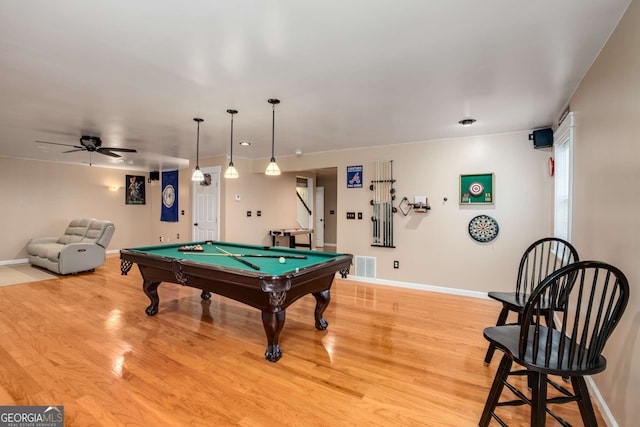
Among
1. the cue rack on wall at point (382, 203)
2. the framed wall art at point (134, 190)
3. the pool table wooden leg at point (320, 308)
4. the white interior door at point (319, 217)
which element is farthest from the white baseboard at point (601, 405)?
the framed wall art at point (134, 190)

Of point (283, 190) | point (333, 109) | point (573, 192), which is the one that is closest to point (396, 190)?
point (333, 109)

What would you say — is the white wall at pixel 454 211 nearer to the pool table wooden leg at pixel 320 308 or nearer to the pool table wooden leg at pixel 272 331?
the pool table wooden leg at pixel 320 308

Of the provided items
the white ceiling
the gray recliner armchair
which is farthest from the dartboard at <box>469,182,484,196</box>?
the gray recliner armchair

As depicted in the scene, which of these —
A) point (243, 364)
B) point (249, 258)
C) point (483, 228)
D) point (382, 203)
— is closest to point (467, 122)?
point (483, 228)

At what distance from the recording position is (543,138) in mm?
3816

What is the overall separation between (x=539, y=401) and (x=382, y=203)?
3.77m

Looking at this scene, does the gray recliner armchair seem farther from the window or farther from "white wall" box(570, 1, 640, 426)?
the window

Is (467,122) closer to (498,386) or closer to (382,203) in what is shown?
(382,203)

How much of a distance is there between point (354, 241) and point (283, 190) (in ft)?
8.75

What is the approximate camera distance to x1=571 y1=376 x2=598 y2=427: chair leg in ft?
4.56

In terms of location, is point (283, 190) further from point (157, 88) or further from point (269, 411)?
point (269, 411)

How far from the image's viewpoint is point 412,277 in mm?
4812

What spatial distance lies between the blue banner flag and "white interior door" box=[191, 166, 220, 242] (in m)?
1.34

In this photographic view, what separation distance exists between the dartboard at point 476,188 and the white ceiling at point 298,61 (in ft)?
2.51
